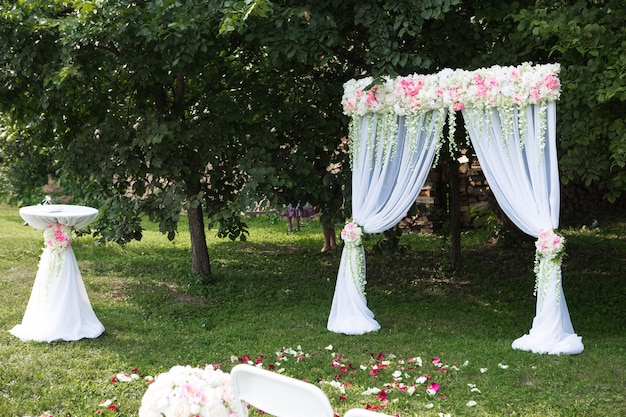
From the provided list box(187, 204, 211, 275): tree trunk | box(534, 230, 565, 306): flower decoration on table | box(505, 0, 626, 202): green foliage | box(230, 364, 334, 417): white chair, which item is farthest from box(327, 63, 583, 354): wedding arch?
box(230, 364, 334, 417): white chair

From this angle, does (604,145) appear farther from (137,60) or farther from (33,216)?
(33,216)

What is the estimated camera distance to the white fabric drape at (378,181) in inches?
256

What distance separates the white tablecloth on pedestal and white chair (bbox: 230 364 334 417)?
3.74 meters

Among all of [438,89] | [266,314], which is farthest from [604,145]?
[266,314]

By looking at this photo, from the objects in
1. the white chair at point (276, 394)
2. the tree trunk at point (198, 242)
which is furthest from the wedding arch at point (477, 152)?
the white chair at point (276, 394)

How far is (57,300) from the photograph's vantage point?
6.30 meters

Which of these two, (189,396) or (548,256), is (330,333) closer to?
(548,256)

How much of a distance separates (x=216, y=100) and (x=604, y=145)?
12.7ft

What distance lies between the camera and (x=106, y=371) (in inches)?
216

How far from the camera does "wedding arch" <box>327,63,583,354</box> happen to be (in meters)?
5.95

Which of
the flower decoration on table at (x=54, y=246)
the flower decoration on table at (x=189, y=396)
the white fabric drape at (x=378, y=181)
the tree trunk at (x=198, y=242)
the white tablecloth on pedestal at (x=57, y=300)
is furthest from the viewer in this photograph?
the tree trunk at (x=198, y=242)

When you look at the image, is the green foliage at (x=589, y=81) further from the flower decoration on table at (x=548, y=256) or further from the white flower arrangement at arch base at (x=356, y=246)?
the white flower arrangement at arch base at (x=356, y=246)

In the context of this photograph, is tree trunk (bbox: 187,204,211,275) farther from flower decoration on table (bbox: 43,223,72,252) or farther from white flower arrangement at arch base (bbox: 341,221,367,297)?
white flower arrangement at arch base (bbox: 341,221,367,297)

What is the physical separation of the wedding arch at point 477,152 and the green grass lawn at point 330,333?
1.12 ft
